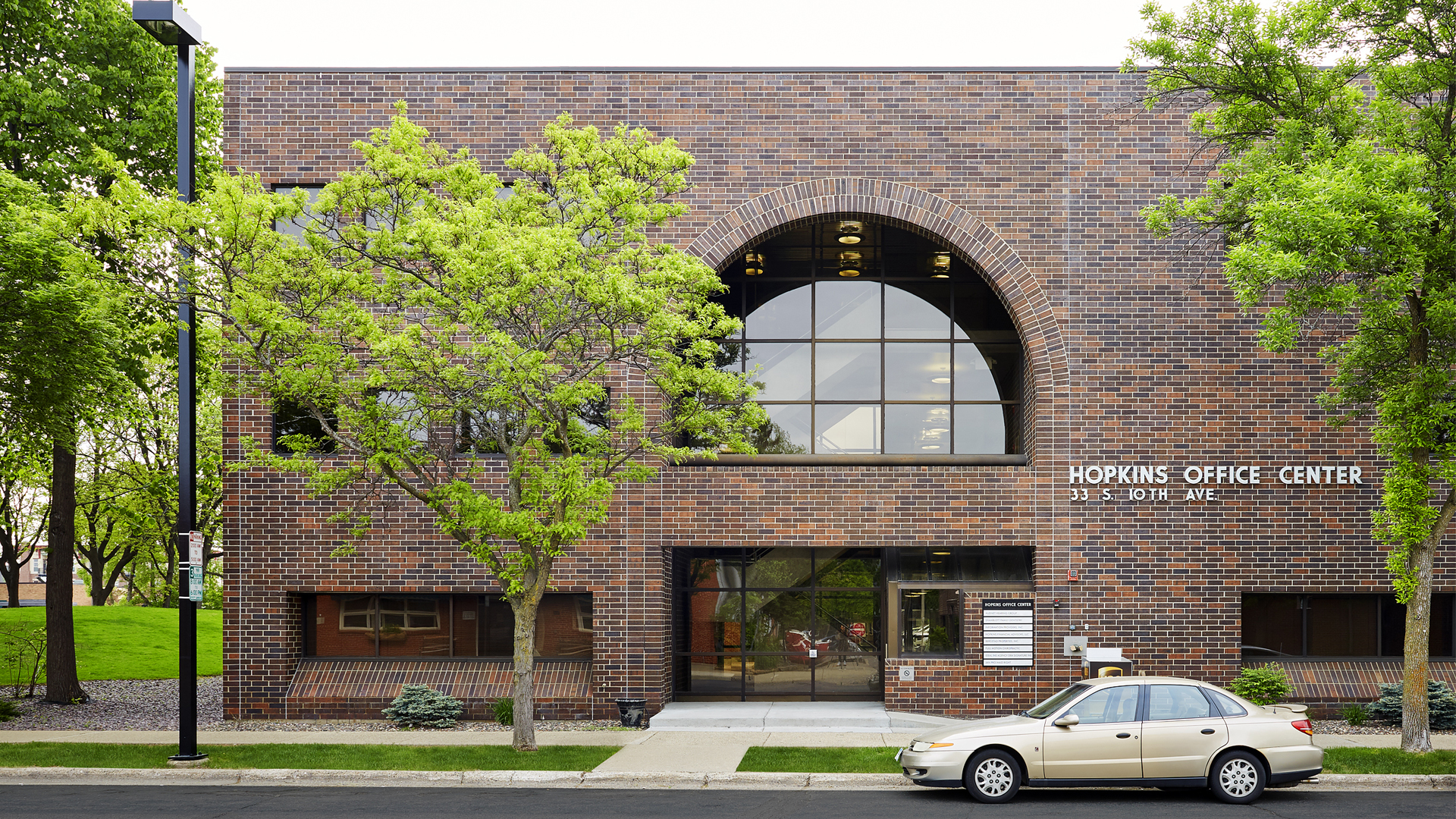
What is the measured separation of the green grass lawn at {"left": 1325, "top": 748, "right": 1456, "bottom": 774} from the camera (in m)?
12.6

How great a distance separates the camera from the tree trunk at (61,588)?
66.6ft

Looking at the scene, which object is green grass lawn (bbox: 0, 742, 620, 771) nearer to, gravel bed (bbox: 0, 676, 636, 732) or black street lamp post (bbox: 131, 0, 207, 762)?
black street lamp post (bbox: 131, 0, 207, 762)

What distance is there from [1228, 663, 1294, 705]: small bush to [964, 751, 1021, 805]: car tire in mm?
6944

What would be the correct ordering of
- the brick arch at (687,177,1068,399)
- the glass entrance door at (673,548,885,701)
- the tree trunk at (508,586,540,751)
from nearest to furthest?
the tree trunk at (508,586,540,751) < the brick arch at (687,177,1068,399) < the glass entrance door at (673,548,885,701)

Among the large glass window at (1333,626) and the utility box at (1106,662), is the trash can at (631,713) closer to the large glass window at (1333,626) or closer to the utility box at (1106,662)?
the utility box at (1106,662)

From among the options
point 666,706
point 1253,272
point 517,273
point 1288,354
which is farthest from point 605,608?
point 1288,354

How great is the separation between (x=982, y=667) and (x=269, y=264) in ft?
39.9

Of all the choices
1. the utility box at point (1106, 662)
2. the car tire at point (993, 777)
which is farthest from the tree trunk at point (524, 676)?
the utility box at point (1106, 662)

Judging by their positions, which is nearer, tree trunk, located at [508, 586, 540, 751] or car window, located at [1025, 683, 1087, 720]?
car window, located at [1025, 683, 1087, 720]

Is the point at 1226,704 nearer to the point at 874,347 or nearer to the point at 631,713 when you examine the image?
the point at 631,713

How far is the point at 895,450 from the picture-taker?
18938 mm

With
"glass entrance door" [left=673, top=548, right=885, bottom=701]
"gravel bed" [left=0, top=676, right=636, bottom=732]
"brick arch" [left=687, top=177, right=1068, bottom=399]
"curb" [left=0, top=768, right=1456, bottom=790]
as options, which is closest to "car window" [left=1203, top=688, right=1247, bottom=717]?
"curb" [left=0, top=768, right=1456, bottom=790]

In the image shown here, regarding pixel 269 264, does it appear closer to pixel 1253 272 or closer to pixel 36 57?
pixel 36 57

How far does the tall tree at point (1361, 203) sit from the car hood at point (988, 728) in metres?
5.74
